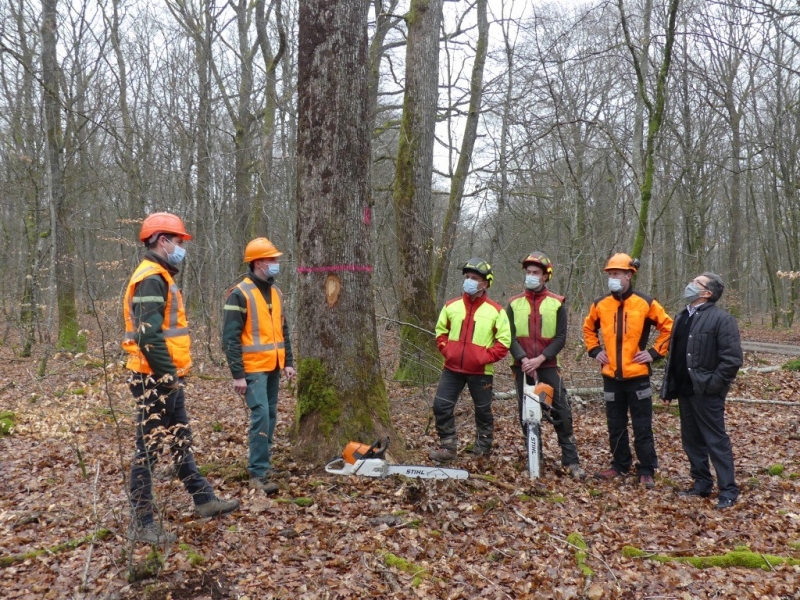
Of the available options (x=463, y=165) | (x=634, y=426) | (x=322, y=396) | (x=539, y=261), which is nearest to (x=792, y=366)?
(x=463, y=165)

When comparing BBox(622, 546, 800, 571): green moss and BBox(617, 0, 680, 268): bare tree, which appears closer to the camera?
BBox(622, 546, 800, 571): green moss

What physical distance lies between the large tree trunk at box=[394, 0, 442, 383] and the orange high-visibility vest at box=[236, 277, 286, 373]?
145 inches

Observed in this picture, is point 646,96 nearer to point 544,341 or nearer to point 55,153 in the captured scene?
point 544,341

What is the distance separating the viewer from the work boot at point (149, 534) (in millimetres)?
→ 3262

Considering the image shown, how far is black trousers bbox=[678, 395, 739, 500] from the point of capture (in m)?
4.96

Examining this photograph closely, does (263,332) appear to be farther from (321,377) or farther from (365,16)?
(365,16)

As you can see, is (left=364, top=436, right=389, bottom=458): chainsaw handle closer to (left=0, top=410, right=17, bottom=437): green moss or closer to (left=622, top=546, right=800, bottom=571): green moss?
(left=622, top=546, right=800, bottom=571): green moss

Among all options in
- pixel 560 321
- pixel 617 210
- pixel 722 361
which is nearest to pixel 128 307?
pixel 560 321

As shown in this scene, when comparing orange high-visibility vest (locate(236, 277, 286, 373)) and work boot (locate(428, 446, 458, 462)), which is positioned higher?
orange high-visibility vest (locate(236, 277, 286, 373))

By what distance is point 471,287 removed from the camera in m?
5.60

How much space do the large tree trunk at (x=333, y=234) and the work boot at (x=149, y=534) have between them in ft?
5.09

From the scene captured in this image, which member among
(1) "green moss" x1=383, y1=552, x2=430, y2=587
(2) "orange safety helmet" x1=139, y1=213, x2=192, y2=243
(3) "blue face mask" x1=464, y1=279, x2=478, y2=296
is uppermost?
(2) "orange safety helmet" x1=139, y1=213, x2=192, y2=243

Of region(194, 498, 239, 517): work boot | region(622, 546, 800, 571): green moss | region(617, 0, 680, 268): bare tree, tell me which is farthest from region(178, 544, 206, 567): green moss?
region(617, 0, 680, 268): bare tree

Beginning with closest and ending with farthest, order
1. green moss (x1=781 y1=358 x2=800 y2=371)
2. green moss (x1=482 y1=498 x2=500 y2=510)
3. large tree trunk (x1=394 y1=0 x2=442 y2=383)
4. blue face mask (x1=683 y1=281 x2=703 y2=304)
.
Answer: green moss (x1=482 y1=498 x2=500 y2=510) < blue face mask (x1=683 y1=281 x2=703 y2=304) < large tree trunk (x1=394 y1=0 x2=442 y2=383) < green moss (x1=781 y1=358 x2=800 y2=371)
